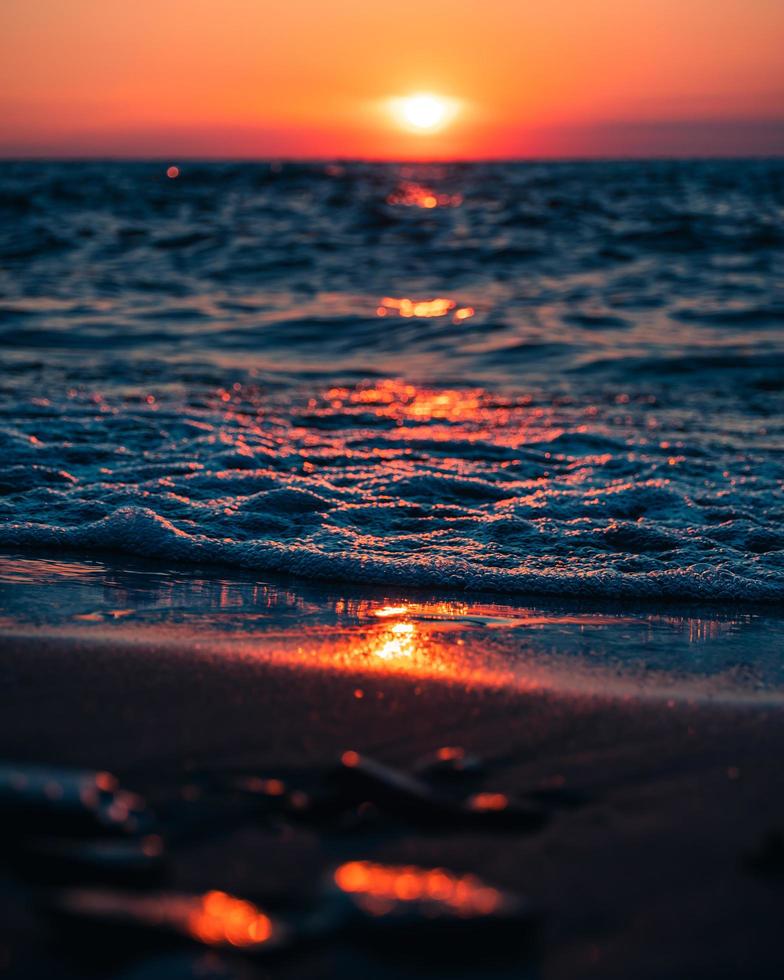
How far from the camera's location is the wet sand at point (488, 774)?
1.20 meters

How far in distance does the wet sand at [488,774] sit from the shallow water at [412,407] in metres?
1.01

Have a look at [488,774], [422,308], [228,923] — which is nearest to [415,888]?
[228,923]

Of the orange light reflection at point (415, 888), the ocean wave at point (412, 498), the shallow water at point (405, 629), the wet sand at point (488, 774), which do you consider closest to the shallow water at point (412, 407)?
the ocean wave at point (412, 498)

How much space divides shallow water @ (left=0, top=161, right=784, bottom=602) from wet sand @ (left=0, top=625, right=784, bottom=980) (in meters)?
1.01

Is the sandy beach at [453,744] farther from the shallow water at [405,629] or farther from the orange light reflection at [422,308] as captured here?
the orange light reflection at [422,308]

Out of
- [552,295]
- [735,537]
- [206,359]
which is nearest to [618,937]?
[735,537]

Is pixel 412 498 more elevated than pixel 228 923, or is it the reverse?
pixel 412 498

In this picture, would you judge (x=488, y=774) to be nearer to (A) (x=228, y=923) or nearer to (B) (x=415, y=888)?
(B) (x=415, y=888)

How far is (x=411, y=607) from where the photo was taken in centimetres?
279

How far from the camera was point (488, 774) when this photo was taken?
166cm

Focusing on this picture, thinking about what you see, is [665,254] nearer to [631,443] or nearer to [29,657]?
[631,443]

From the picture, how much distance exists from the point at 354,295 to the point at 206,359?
3618mm

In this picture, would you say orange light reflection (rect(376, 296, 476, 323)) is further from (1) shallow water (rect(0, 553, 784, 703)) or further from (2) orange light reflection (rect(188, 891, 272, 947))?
(2) orange light reflection (rect(188, 891, 272, 947))

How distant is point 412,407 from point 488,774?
438 centimetres
